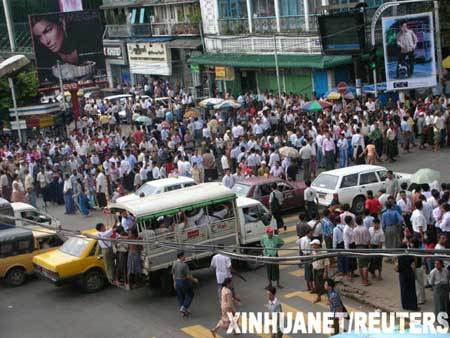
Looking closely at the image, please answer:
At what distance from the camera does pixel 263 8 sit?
154 ft

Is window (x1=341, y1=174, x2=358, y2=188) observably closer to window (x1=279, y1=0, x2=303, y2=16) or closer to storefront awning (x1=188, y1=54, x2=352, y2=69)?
storefront awning (x1=188, y1=54, x2=352, y2=69)

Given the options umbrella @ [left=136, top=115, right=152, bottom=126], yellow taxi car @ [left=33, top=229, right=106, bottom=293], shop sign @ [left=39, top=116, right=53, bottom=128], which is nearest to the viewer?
yellow taxi car @ [left=33, top=229, right=106, bottom=293]

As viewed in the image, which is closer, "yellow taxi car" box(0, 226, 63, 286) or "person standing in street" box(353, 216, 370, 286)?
"person standing in street" box(353, 216, 370, 286)

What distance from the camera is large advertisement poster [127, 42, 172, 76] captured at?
57938 mm

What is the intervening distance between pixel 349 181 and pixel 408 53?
1149 centimetres

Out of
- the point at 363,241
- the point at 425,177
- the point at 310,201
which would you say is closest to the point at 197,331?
the point at 363,241

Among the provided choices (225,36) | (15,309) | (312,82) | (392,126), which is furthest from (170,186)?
(225,36)

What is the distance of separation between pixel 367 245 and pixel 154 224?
4.44 meters

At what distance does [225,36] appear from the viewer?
165 feet

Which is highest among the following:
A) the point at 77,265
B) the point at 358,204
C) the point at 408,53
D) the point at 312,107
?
the point at 408,53

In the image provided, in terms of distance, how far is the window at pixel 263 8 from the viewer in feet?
152

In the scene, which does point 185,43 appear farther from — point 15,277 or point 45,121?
point 15,277

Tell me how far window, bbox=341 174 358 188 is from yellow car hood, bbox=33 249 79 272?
790 cm

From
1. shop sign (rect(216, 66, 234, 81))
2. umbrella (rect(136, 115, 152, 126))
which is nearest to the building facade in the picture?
shop sign (rect(216, 66, 234, 81))
